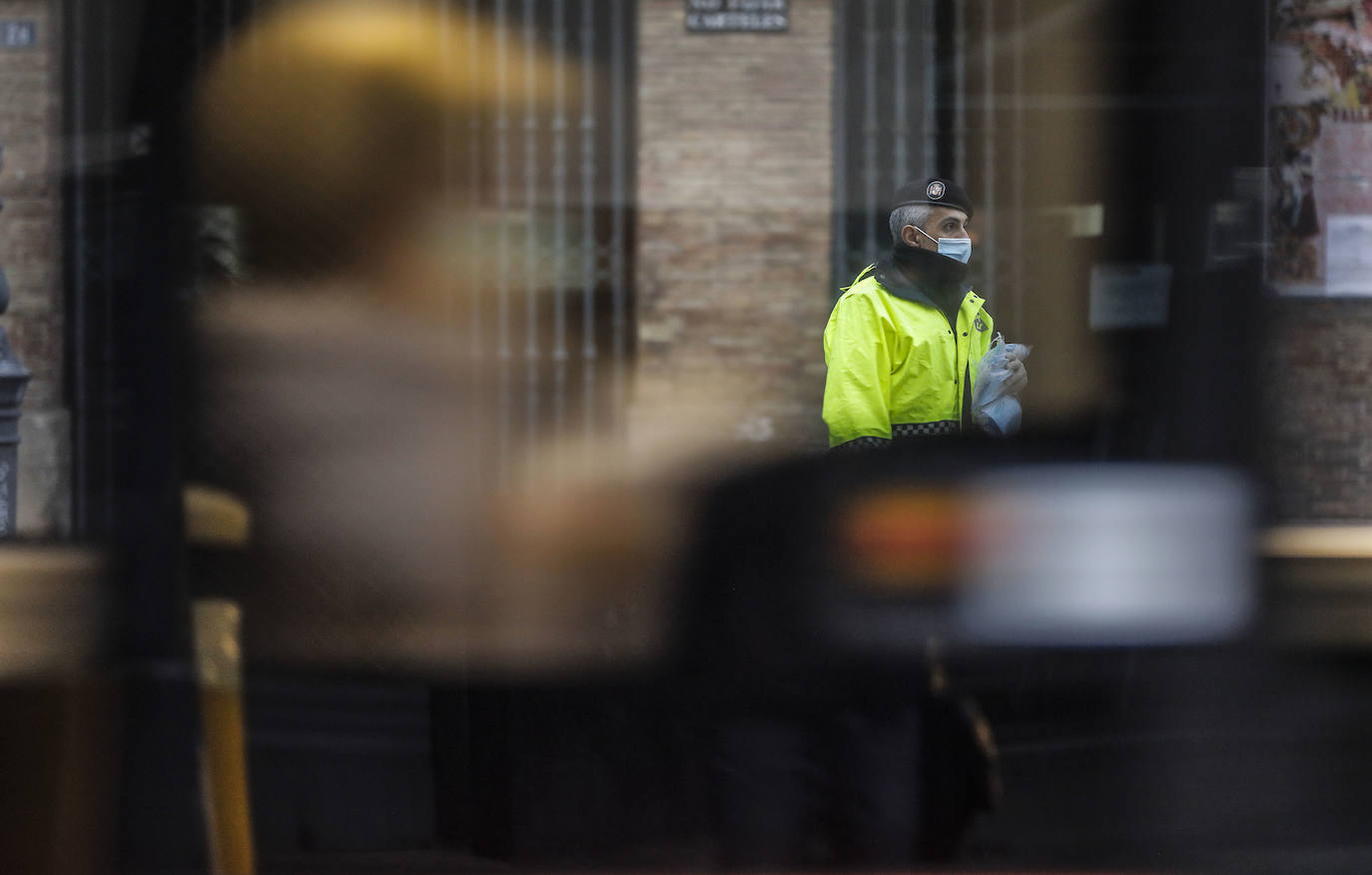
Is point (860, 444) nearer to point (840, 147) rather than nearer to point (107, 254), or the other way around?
point (840, 147)

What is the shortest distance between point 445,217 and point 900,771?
36.1 inches

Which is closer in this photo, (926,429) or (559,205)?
(559,205)

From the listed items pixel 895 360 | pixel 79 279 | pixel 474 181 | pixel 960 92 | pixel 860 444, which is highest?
pixel 960 92

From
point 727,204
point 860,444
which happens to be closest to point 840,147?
point 727,204

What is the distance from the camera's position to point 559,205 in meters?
1.68

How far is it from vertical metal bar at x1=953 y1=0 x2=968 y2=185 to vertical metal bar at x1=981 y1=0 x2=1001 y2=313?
0.03m

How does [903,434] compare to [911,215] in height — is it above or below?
below


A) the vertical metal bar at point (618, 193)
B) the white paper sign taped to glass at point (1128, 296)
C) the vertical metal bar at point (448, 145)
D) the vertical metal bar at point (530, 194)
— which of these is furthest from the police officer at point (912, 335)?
the vertical metal bar at point (448, 145)

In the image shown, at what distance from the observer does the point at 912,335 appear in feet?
5.92

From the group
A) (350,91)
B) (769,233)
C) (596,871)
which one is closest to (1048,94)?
(769,233)

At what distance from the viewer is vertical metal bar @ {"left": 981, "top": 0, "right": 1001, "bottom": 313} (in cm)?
173

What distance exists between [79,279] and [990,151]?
3.87ft

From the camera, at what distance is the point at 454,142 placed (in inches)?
67.7

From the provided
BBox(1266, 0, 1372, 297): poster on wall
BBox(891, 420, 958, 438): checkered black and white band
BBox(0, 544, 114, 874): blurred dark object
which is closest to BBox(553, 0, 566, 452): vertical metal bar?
BBox(891, 420, 958, 438): checkered black and white band
